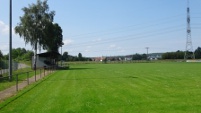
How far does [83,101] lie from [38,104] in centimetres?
192

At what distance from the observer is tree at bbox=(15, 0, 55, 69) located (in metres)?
59.8

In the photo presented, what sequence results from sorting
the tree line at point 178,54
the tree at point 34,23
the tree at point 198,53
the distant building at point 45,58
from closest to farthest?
the tree at point 34,23
the distant building at point 45,58
the tree at point 198,53
the tree line at point 178,54

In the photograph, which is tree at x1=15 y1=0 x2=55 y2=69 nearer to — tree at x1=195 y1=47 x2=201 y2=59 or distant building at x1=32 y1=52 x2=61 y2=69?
distant building at x1=32 y1=52 x2=61 y2=69

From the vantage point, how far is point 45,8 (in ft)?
202

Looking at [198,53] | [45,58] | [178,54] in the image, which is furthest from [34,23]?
[198,53]

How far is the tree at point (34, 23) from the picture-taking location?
59812mm

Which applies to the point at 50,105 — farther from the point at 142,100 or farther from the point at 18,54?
the point at 18,54

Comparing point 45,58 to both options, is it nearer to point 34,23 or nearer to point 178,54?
point 34,23

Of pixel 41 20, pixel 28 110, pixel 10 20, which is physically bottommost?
pixel 28 110

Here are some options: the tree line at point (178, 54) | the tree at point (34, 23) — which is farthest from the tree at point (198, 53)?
the tree at point (34, 23)

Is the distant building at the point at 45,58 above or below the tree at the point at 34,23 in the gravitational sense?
below

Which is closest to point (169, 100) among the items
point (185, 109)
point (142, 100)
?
point (142, 100)

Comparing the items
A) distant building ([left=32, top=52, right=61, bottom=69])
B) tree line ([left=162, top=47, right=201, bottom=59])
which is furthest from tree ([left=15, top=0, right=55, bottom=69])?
tree line ([left=162, top=47, right=201, bottom=59])

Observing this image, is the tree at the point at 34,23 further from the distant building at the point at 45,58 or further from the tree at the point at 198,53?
the tree at the point at 198,53
